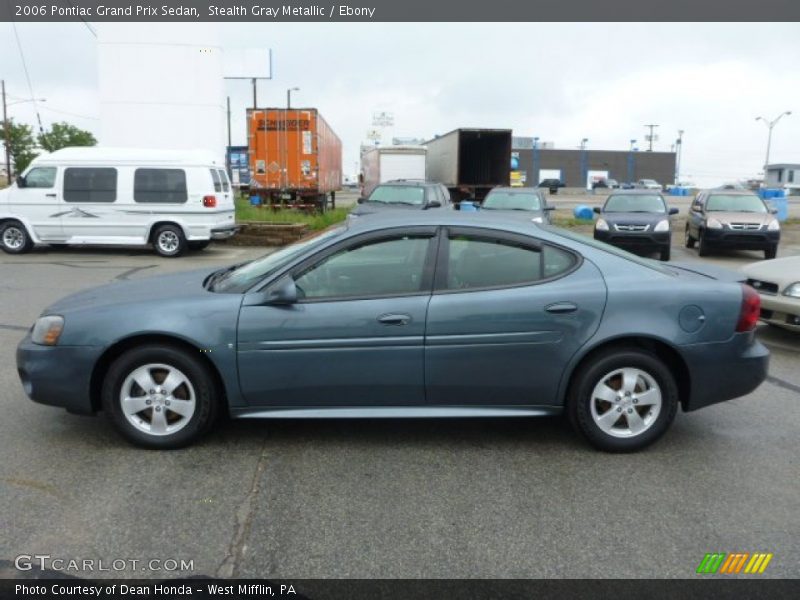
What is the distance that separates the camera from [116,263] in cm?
1430

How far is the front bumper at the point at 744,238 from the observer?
1566 cm

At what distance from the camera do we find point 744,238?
51.7ft

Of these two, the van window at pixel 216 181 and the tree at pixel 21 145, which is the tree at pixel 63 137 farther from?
the van window at pixel 216 181

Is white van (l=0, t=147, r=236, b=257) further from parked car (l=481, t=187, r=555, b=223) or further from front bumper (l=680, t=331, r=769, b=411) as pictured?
front bumper (l=680, t=331, r=769, b=411)

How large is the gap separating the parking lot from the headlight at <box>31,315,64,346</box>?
68 centimetres

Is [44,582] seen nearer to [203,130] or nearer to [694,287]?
[694,287]

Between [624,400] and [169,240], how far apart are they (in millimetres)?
12545

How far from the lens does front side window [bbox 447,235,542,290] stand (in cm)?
446

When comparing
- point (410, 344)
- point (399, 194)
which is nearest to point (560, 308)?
point (410, 344)

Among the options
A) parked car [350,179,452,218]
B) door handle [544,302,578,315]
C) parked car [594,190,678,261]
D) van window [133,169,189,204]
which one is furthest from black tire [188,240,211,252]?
door handle [544,302,578,315]

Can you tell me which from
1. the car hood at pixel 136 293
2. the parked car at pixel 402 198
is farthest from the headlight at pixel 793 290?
the parked car at pixel 402 198

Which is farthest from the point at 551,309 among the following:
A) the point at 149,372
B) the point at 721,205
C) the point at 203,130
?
the point at 203,130

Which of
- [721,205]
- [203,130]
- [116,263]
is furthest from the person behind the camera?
[203,130]

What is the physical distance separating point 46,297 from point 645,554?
29.7 ft
